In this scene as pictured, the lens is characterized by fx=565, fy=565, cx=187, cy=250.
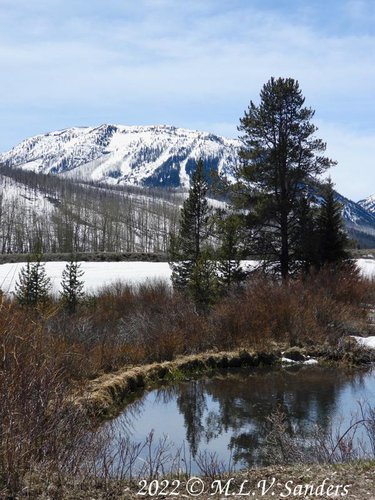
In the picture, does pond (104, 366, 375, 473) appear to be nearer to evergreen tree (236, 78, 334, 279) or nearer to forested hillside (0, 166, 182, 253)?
evergreen tree (236, 78, 334, 279)

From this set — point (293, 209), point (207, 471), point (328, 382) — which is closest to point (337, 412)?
point (328, 382)

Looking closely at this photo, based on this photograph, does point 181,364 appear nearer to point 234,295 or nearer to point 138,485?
point 234,295

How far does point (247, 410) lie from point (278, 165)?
1606 cm

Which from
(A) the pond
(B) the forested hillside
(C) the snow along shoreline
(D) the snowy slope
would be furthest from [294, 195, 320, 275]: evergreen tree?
(D) the snowy slope

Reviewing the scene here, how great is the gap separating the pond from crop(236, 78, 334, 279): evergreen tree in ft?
32.2

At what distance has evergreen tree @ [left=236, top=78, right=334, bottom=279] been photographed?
1070 inches

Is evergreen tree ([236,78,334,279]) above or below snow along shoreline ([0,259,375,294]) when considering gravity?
above

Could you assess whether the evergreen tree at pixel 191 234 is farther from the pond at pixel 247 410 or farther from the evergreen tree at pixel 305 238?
the pond at pixel 247 410

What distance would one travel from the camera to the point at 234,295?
77.9 feet

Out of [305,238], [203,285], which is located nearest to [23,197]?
[203,285]

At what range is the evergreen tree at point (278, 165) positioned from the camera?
89.2 ft

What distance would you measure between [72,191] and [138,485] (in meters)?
175

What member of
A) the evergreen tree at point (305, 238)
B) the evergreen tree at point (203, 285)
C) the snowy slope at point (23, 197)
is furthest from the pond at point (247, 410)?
the snowy slope at point (23, 197)

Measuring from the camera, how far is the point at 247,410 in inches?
552
